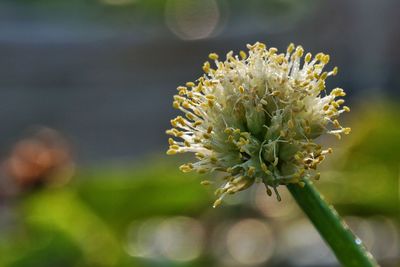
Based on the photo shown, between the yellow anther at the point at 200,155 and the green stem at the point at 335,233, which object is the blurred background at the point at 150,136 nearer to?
the yellow anther at the point at 200,155

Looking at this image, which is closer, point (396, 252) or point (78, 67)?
Result: point (396, 252)

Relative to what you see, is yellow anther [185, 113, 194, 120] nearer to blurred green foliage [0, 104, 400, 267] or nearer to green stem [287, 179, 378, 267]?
green stem [287, 179, 378, 267]

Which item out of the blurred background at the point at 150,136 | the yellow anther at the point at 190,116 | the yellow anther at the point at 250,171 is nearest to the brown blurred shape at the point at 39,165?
the blurred background at the point at 150,136

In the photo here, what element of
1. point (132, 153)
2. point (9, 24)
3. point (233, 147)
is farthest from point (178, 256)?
point (9, 24)

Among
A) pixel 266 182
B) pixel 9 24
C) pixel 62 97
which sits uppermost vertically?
pixel 9 24

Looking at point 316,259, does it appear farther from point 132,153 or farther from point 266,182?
point 132,153

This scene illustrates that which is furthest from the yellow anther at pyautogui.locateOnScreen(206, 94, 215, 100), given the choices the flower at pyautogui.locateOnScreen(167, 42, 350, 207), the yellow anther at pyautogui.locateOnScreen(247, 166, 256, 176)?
the yellow anther at pyautogui.locateOnScreen(247, 166, 256, 176)

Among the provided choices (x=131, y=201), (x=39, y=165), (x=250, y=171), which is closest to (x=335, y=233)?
(x=250, y=171)
